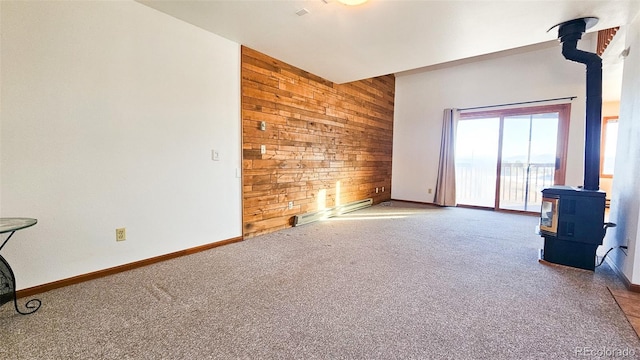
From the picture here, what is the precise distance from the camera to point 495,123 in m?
5.58

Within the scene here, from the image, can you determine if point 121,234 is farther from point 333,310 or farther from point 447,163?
point 447,163

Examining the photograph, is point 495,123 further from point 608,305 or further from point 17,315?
point 17,315

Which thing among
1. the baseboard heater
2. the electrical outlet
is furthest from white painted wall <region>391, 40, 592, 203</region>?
the electrical outlet

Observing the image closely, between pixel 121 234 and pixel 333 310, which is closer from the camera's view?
pixel 333 310

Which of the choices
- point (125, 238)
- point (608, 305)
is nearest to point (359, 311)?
point (608, 305)

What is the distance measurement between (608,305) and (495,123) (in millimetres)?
4407

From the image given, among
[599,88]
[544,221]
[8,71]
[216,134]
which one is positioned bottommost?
[544,221]

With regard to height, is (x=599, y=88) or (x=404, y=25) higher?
(x=404, y=25)

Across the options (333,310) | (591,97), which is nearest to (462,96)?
(591,97)

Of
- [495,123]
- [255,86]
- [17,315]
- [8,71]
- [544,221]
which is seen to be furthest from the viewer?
[495,123]

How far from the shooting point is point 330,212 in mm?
4898

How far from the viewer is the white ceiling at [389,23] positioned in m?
2.36

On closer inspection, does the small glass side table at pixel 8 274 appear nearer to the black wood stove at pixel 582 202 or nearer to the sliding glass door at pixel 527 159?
the black wood stove at pixel 582 202

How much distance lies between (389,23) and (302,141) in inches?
82.2
